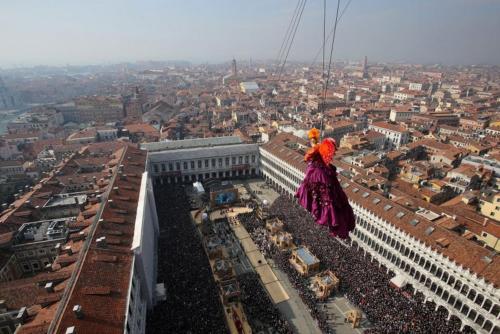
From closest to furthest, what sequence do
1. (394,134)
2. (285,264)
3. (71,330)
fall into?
1. (71,330)
2. (285,264)
3. (394,134)

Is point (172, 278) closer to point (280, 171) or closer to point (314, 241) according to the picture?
point (314, 241)

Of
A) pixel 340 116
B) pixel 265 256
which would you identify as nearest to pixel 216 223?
pixel 265 256

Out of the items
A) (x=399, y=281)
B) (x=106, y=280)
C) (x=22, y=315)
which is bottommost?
(x=399, y=281)

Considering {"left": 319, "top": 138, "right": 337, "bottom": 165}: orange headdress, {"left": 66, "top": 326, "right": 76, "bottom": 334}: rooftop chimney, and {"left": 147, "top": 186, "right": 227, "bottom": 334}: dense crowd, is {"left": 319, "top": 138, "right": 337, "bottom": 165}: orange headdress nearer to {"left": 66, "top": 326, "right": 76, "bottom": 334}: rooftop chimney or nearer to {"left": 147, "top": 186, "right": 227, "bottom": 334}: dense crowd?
{"left": 66, "top": 326, "right": 76, "bottom": 334}: rooftop chimney

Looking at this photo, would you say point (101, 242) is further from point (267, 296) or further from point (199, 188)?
point (199, 188)

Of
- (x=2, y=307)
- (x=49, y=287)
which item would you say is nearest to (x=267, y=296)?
(x=49, y=287)

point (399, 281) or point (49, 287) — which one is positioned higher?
point (49, 287)
